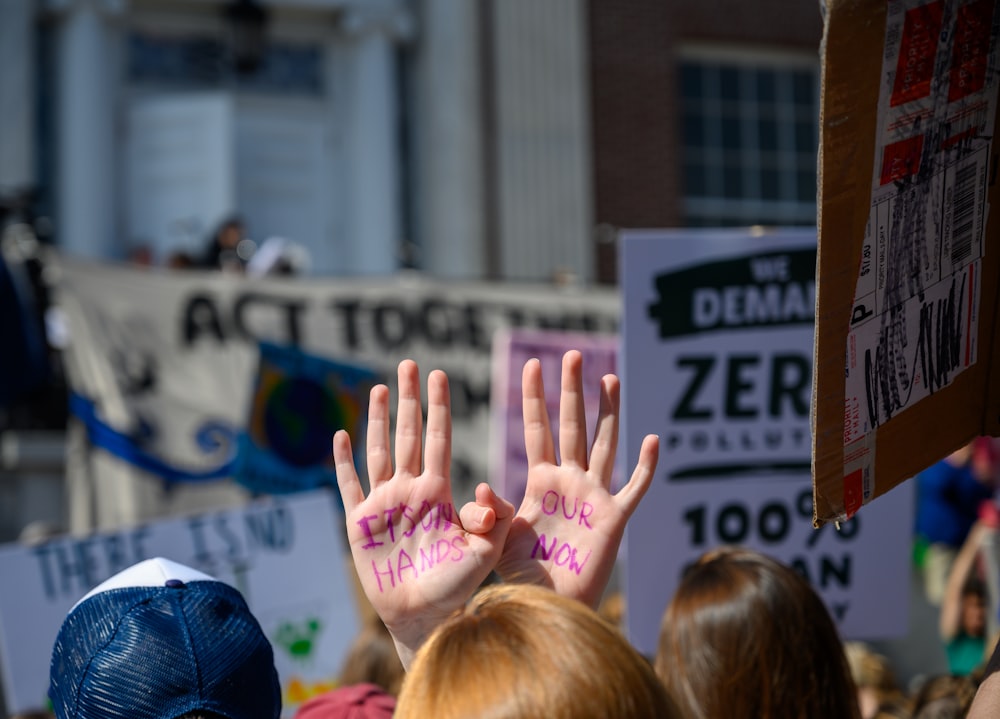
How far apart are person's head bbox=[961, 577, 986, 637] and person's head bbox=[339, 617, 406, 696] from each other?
265 centimetres

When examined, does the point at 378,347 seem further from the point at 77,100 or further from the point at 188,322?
the point at 77,100

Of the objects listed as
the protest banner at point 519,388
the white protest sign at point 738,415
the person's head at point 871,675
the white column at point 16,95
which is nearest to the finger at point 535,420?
the white protest sign at point 738,415

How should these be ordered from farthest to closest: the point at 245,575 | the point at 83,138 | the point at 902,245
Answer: the point at 83,138, the point at 245,575, the point at 902,245

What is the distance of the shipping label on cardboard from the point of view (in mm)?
1557

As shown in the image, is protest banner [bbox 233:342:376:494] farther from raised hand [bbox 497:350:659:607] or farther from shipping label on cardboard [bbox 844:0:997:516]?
shipping label on cardboard [bbox 844:0:997:516]

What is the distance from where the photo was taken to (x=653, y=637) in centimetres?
367

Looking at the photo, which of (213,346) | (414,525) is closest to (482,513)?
(414,525)

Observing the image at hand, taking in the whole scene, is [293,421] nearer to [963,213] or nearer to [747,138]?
[963,213]

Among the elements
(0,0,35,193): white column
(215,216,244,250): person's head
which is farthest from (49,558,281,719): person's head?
(0,0,35,193): white column

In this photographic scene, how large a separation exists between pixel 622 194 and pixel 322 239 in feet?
8.34

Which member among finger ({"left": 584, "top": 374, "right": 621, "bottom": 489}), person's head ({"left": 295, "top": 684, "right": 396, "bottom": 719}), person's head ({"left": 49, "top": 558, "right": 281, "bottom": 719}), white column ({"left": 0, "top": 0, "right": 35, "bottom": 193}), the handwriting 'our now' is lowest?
person's head ({"left": 295, "top": 684, "right": 396, "bottom": 719})

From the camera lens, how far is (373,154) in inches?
429

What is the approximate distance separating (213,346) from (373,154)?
3.93m

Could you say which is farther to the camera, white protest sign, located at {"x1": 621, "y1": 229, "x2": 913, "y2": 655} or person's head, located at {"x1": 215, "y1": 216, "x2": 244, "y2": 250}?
person's head, located at {"x1": 215, "y1": 216, "x2": 244, "y2": 250}
